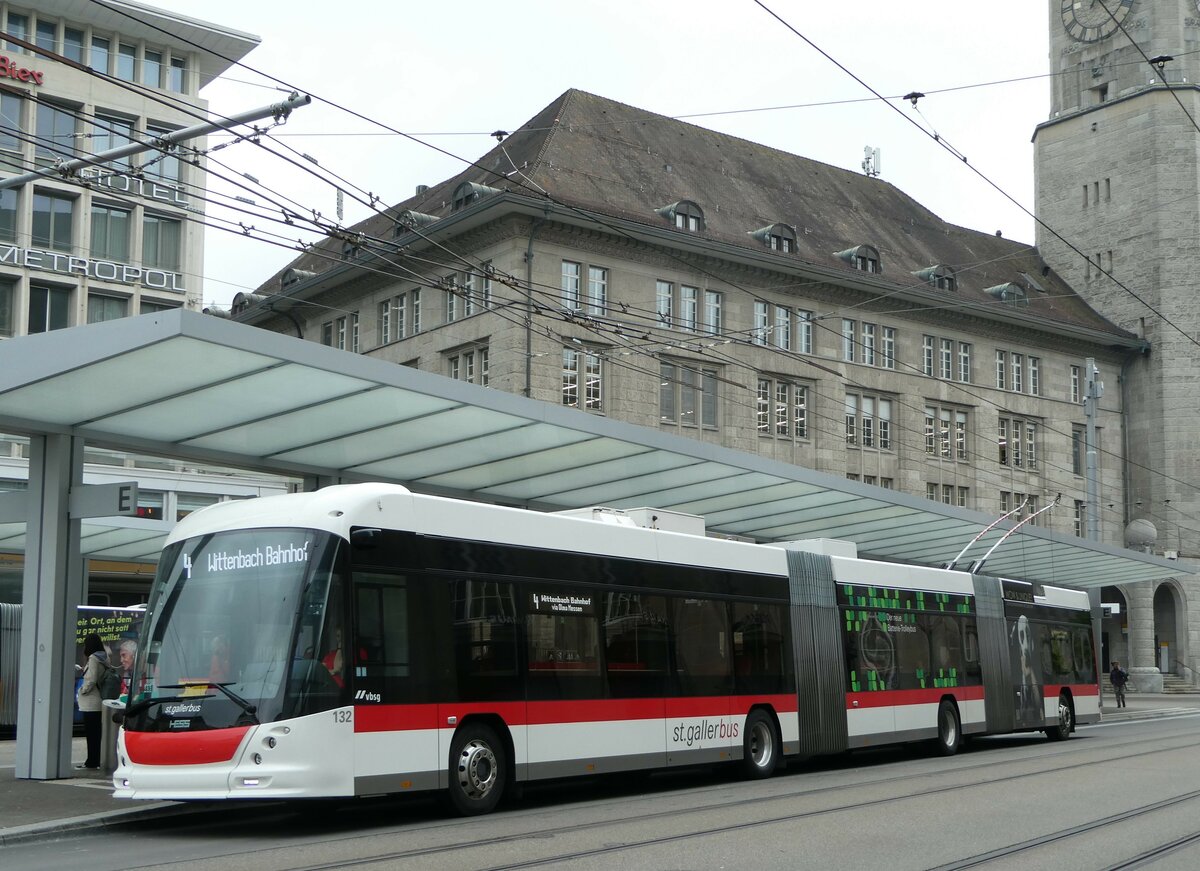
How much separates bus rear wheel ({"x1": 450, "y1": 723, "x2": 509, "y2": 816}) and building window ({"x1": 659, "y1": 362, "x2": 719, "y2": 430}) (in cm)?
3649

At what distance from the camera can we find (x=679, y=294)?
51.3 metres

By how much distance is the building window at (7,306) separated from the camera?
50.9 m

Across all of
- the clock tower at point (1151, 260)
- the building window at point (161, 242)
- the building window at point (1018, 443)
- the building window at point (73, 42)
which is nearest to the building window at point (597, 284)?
the building window at point (161, 242)

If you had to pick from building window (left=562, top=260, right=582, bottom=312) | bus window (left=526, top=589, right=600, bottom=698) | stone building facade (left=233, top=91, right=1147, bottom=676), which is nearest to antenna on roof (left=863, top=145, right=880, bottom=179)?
stone building facade (left=233, top=91, right=1147, bottom=676)

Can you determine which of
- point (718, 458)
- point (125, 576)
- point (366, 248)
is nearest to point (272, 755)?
point (366, 248)

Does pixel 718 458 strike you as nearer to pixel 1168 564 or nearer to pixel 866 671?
pixel 866 671

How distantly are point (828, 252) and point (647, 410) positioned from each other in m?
13.2

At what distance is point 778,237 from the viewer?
182ft

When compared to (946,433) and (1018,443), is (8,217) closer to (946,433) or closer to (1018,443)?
(946,433)

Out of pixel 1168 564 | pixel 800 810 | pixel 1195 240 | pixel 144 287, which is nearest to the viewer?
pixel 800 810

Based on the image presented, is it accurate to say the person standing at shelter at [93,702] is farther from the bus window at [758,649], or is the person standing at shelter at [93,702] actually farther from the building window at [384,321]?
the building window at [384,321]

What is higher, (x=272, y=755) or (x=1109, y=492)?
(x=1109, y=492)

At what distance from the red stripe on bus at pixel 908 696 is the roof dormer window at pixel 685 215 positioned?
1204 inches

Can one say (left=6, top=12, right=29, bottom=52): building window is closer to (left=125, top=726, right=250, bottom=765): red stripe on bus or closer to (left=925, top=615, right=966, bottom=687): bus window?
(left=925, top=615, right=966, bottom=687): bus window
